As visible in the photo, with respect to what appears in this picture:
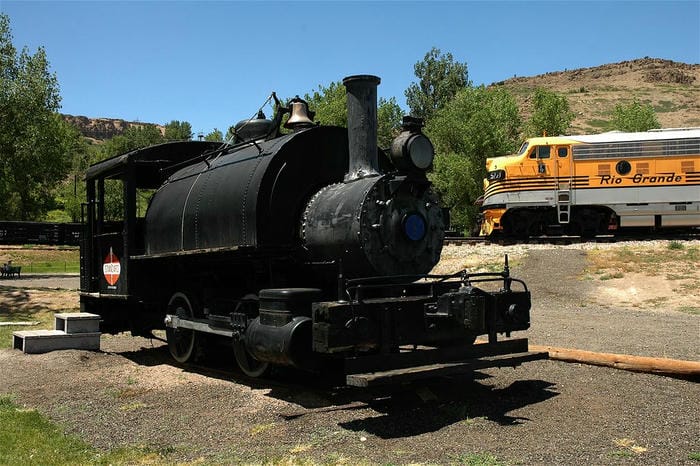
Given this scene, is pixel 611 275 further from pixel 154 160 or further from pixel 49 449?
pixel 49 449

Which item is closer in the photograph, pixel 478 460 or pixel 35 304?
pixel 478 460

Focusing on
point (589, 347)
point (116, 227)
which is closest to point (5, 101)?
point (116, 227)

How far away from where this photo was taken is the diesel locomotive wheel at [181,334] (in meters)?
10.1

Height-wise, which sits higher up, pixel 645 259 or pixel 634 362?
pixel 645 259

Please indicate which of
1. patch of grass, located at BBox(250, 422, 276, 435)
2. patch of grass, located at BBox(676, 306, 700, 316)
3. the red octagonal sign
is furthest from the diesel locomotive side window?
patch of grass, located at BBox(250, 422, 276, 435)

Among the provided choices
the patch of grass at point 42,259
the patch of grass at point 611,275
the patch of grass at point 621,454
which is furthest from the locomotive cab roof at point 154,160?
the patch of grass at point 42,259

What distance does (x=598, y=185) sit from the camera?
23.9 m

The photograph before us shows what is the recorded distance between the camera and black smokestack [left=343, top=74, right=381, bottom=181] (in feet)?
26.2

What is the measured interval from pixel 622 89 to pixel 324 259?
9683cm

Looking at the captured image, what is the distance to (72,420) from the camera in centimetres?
701

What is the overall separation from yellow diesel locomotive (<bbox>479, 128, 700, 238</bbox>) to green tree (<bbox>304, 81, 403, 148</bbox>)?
21.5 meters

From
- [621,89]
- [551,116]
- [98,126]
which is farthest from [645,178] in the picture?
[98,126]

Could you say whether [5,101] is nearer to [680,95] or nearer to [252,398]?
[252,398]

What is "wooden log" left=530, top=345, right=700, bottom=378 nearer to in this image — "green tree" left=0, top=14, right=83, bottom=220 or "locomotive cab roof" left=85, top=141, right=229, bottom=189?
"locomotive cab roof" left=85, top=141, right=229, bottom=189
